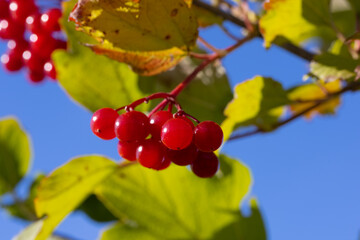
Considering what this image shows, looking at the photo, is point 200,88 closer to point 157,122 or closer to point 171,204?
point 171,204

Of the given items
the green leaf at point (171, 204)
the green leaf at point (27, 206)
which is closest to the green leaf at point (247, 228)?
the green leaf at point (171, 204)

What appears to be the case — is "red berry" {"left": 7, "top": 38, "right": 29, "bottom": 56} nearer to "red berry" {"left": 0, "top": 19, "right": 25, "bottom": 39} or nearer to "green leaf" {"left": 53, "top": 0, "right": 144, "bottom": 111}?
"red berry" {"left": 0, "top": 19, "right": 25, "bottom": 39}

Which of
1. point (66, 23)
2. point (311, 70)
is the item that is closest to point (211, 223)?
point (311, 70)

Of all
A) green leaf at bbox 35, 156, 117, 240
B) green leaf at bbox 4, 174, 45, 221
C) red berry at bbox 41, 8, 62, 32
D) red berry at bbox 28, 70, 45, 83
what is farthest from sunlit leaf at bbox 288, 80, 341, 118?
green leaf at bbox 4, 174, 45, 221

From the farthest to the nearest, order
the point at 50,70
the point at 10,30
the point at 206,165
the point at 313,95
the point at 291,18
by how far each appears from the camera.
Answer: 1. the point at 313,95
2. the point at 10,30
3. the point at 50,70
4. the point at 291,18
5. the point at 206,165

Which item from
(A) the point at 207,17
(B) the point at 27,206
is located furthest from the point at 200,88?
(B) the point at 27,206
